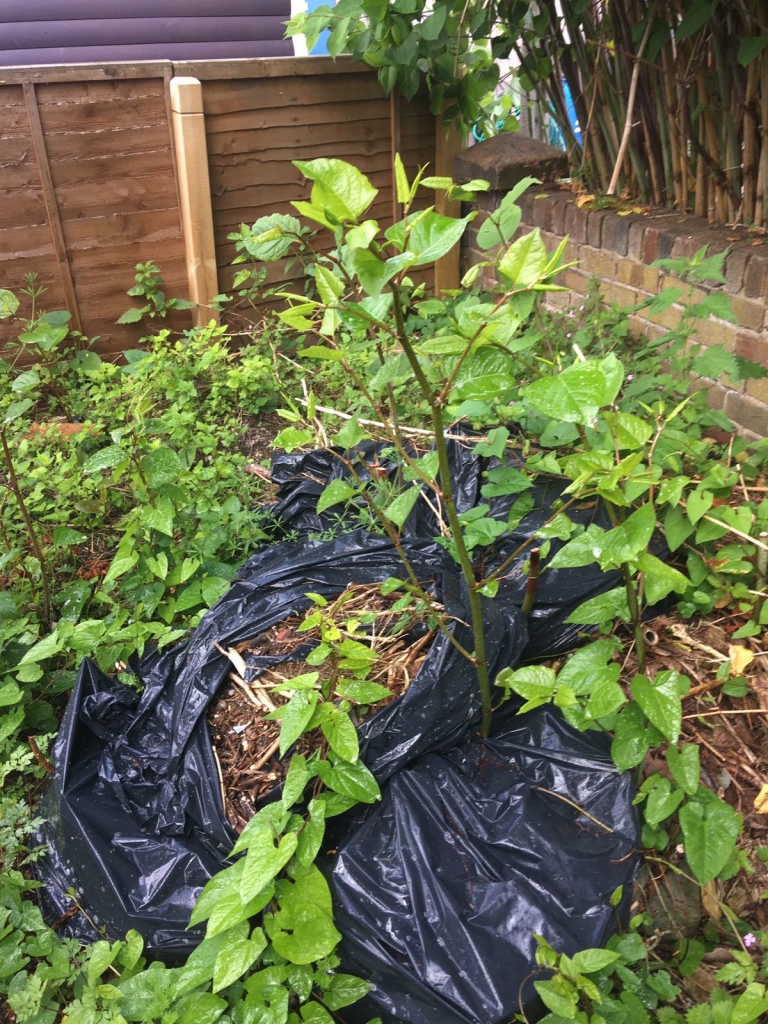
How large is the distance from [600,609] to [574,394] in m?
0.60

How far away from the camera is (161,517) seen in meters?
2.20

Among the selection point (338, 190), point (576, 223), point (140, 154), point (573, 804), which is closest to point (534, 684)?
point (573, 804)

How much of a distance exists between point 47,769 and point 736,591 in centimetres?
184

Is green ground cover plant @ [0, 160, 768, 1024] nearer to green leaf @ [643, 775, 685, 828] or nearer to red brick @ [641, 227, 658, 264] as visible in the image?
green leaf @ [643, 775, 685, 828]

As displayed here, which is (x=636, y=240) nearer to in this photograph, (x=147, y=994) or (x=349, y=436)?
(x=349, y=436)

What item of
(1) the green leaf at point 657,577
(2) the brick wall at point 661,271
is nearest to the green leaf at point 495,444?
(2) the brick wall at point 661,271

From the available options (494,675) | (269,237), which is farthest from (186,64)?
(494,675)

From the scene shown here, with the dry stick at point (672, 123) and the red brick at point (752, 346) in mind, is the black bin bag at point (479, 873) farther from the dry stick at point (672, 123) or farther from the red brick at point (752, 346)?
the dry stick at point (672, 123)

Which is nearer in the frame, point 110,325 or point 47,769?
point 47,769

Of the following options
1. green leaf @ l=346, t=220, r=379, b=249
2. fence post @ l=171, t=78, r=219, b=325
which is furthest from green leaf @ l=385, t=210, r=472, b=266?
fence post @ l=171, t=78, r=219, b=325

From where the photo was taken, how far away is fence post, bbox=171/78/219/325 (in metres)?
3.40

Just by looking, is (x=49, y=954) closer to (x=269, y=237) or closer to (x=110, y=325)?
(x=269, y=237)

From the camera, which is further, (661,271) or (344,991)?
(661,271)

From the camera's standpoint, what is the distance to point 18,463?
2729 millimetres
